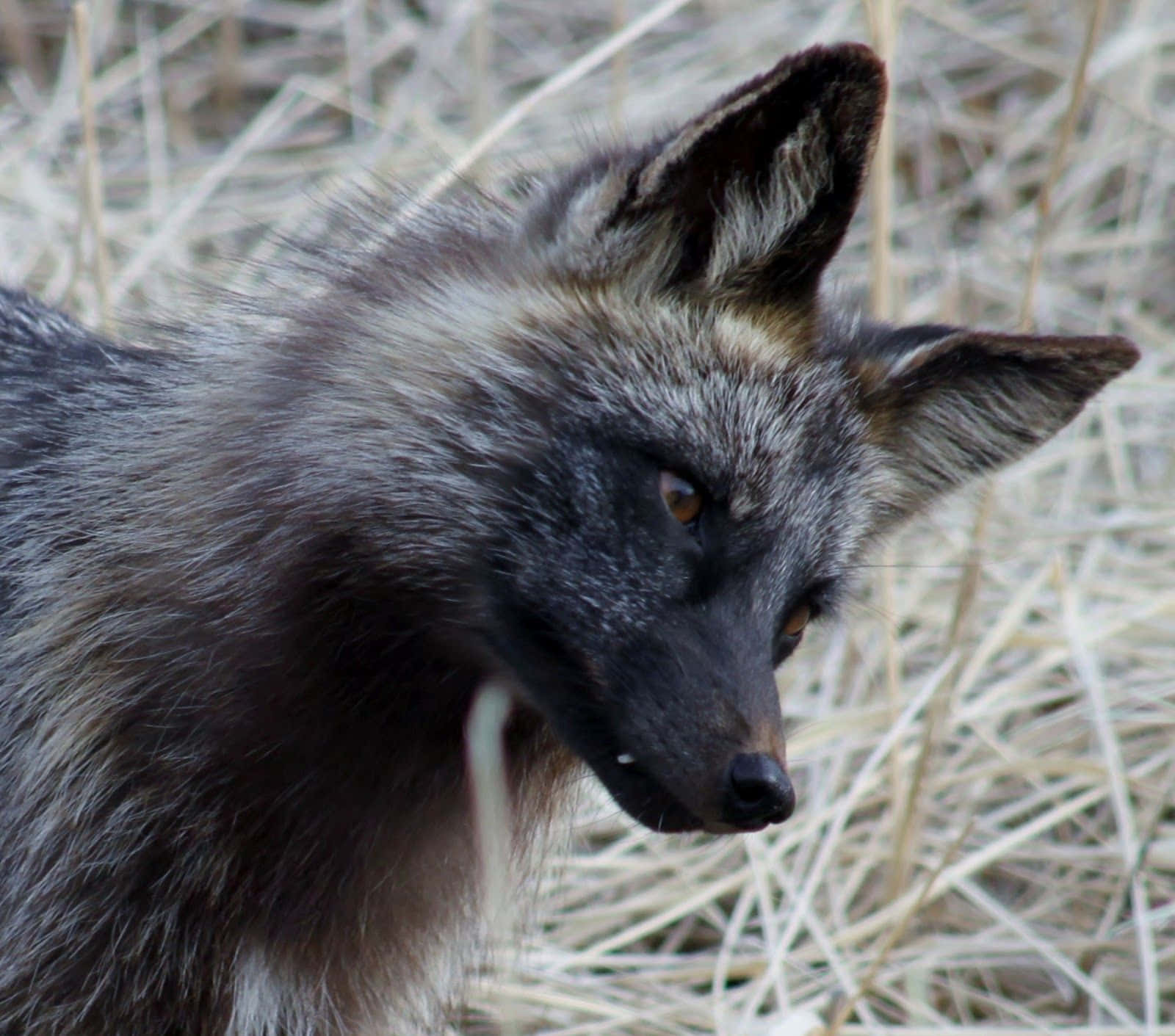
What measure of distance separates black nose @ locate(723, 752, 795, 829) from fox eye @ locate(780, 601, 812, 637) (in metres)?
0.39

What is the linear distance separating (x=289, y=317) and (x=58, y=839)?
3.43 feet

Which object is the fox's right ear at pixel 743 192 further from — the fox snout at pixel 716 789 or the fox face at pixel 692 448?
the fox snout at pixel 716 789

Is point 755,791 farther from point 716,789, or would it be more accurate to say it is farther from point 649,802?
point 649,802

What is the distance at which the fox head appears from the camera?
2.67 metres

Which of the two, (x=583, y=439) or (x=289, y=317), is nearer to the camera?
(x=583, y=439)

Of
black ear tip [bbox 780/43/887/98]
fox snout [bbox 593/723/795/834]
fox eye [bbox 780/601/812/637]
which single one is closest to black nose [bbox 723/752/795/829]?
fox snout [bbox 593/723/795/834]

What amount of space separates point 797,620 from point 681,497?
1.44ft

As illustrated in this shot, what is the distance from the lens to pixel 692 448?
2.79 metres

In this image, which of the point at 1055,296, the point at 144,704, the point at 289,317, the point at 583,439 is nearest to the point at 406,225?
the point at 289,317

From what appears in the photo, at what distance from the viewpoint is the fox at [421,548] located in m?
2.71

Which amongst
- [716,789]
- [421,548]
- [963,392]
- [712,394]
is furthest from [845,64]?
[716,789]

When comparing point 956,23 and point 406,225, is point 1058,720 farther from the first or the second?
point 956,23

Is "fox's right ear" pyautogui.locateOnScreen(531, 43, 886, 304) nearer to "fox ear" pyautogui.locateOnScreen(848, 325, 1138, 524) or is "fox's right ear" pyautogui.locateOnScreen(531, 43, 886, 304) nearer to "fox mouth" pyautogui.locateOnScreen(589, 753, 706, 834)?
"fox ear" pyautogui.locateOnScreen(848, 325, 1138, 524)

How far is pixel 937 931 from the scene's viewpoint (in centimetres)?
453
